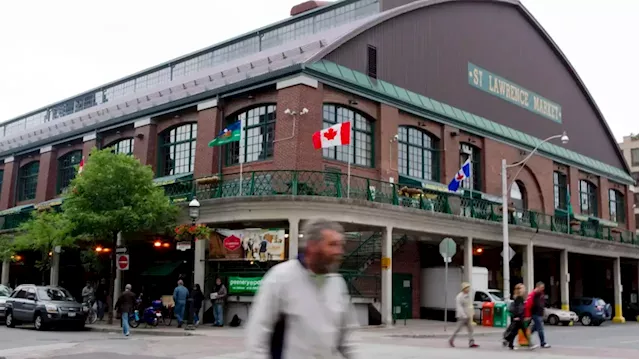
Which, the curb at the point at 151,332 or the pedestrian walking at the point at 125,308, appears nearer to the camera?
the pedestrian walking at the point at 125,308

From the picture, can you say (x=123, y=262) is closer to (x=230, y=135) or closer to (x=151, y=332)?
(x=151, y=332)

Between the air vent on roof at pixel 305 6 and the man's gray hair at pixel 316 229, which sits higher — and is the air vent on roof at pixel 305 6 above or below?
above

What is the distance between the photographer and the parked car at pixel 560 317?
3475cm

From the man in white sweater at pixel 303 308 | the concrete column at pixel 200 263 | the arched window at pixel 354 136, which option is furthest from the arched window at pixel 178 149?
the man in white sweater at pixel 303 308

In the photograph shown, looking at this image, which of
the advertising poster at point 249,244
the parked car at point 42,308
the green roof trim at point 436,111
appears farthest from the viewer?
the green roof trim at point 436,111

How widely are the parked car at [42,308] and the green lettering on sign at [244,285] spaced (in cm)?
557

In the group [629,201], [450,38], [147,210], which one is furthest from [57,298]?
[629,201]

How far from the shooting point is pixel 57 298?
1029 inches

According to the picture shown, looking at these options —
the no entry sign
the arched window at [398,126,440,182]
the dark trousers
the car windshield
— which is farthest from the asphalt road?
the arched window at [398,126,440,182]

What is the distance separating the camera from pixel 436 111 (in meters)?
35.1

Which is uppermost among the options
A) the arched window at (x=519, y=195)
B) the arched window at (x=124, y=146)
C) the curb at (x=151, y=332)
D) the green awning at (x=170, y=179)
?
the arched window at (x=124, y=146)

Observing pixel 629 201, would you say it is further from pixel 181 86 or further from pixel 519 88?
pixel 181 86

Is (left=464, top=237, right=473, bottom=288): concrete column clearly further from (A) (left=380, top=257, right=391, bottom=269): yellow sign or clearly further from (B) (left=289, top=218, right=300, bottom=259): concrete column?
(B) (left=289, top=218, right=300, bottom=259): concrete column

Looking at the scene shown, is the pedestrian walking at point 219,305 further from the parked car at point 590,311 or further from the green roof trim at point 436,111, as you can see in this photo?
the parked car at point 590,311
